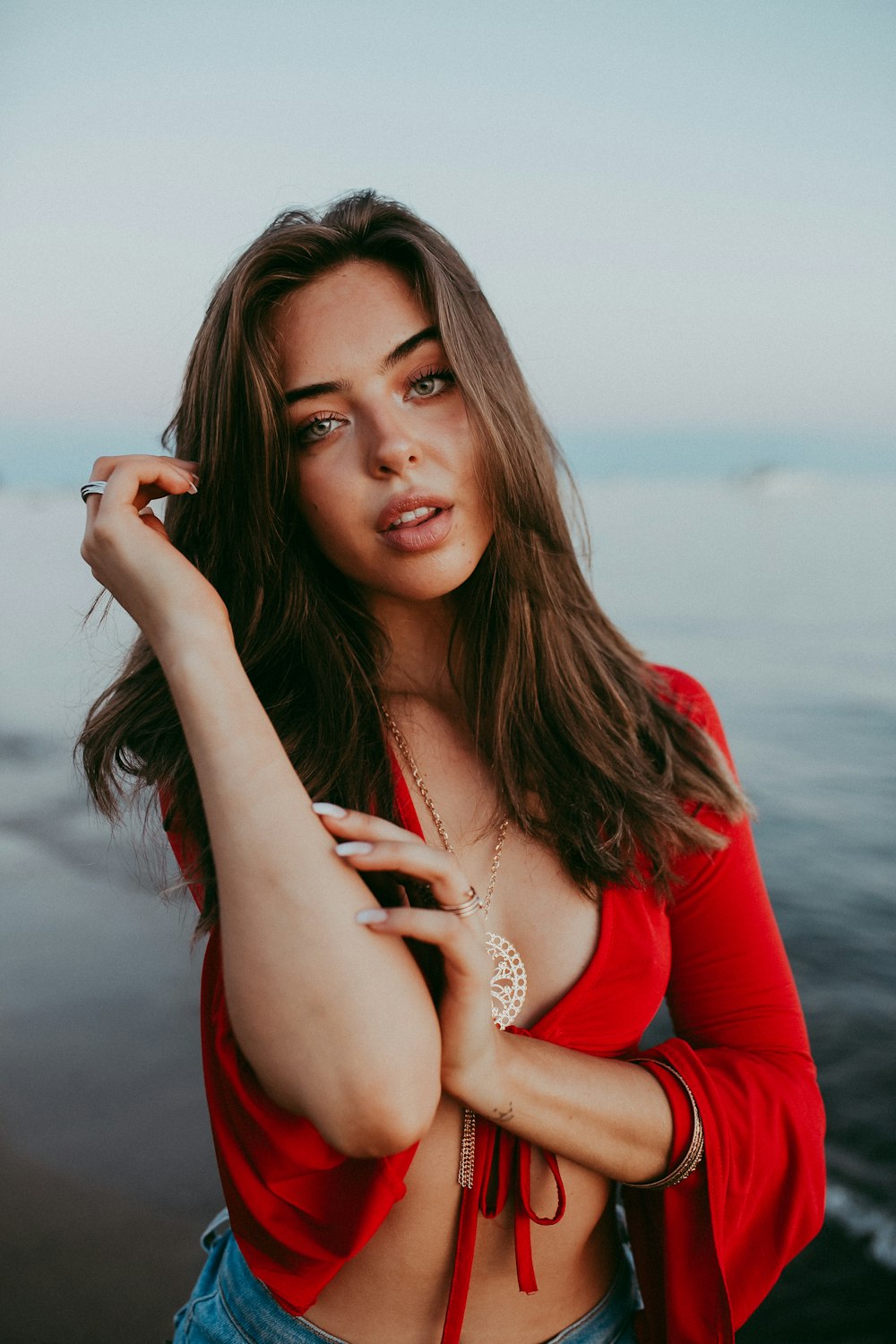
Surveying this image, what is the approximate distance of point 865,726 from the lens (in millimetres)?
6625

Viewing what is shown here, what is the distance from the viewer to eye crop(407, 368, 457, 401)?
1601 millimetres

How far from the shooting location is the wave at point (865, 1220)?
119 inches

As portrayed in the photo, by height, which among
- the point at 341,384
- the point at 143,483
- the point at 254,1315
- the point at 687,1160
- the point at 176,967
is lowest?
the point at 176,967

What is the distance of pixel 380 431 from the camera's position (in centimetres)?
153

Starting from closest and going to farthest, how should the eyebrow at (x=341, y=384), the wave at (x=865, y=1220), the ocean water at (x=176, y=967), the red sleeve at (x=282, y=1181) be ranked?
the red sleeve at (x=282, y=1181) → the eyebrow at (x=341, y=384) → the ocean water at (x=176, y=967) → the wave at (x=865, y=1220)

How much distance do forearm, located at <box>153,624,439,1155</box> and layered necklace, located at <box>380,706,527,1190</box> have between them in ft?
0.80

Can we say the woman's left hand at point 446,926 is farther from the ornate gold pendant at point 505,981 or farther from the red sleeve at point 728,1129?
the red sleeve at point 728,1129

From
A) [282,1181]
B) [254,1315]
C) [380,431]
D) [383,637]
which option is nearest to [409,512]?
[380,431]

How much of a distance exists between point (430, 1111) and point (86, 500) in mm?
1020

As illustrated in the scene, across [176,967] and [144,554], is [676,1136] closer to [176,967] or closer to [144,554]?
[144,554]

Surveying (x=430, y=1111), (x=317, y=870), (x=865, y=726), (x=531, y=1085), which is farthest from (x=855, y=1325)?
(x=865, y=726)

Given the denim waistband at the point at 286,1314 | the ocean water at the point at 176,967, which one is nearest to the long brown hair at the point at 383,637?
the denim waistband at the point at 286,1314

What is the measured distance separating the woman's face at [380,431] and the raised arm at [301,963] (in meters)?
0.40

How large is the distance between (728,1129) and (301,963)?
74 cm
